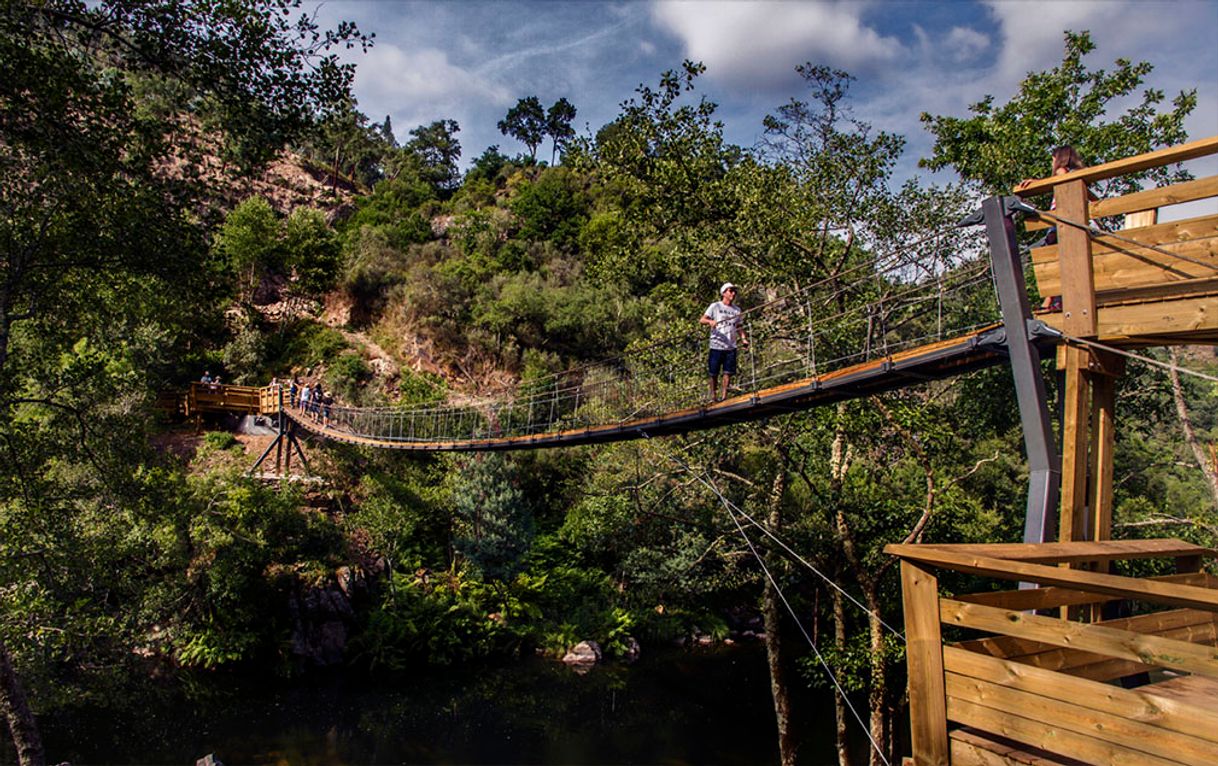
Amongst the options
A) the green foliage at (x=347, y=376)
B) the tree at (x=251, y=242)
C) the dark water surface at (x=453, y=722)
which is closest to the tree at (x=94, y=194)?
the dark water surface at (x=453, y=722)

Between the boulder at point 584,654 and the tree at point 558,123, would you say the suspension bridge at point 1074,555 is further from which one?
the tree at point 558,123

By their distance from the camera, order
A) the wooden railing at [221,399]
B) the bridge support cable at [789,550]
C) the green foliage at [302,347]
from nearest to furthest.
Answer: the bridge support cable at [789,550] < the wooden railing at [221,399] < the green foliage at [302,347]

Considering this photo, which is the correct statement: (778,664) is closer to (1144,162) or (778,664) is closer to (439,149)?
(1144,162)

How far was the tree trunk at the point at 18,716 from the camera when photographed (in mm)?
5094

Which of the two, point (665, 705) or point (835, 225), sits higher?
point (835, 225)

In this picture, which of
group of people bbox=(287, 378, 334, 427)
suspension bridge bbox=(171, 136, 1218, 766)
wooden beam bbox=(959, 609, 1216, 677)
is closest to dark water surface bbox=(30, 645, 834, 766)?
group of people bbox=(287, 378, 334, 427)

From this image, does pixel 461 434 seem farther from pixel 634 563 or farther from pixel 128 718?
pixel 128 718

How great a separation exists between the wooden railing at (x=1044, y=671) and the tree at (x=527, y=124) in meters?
41.3

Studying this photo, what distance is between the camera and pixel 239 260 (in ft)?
61.6

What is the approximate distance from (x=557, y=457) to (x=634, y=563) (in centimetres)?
371

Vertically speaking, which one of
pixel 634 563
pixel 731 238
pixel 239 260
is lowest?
pixel 634 563

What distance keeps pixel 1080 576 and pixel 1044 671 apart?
240mm

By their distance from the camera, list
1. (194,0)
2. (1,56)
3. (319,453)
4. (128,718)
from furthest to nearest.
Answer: (319,453) → (128,718) → (194,0) → (1,56)

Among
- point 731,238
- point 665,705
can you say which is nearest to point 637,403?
point 731,238
